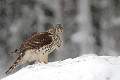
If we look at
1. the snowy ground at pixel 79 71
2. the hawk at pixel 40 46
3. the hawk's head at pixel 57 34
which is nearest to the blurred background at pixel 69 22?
the hawk's head at pixel 57 34

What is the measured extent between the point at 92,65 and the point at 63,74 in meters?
0.35

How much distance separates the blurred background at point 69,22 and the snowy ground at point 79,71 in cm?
1136

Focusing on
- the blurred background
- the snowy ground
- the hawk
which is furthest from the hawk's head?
the blurred background

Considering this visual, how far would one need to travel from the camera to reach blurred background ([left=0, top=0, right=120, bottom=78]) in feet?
61.6

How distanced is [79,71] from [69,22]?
530 inches

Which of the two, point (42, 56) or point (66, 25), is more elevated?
point (42, 56)

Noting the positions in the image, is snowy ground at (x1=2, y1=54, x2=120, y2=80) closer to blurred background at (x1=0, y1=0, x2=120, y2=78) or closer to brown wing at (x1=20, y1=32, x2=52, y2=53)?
brown wing at (x1=20, y1=32, x2=52, y2=53)

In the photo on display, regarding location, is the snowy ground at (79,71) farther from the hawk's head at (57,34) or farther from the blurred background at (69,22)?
the blurred background at (69,22)

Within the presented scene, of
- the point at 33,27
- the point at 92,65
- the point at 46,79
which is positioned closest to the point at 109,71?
the point at 92,65

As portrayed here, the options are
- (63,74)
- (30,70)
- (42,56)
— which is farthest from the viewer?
(42,56)

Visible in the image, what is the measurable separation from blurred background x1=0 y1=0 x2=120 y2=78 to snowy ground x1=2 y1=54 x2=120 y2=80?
37.3 ft

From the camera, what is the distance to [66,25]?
63.7ft

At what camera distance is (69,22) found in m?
19.8

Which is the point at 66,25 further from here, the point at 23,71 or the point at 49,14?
the point at 23,71
